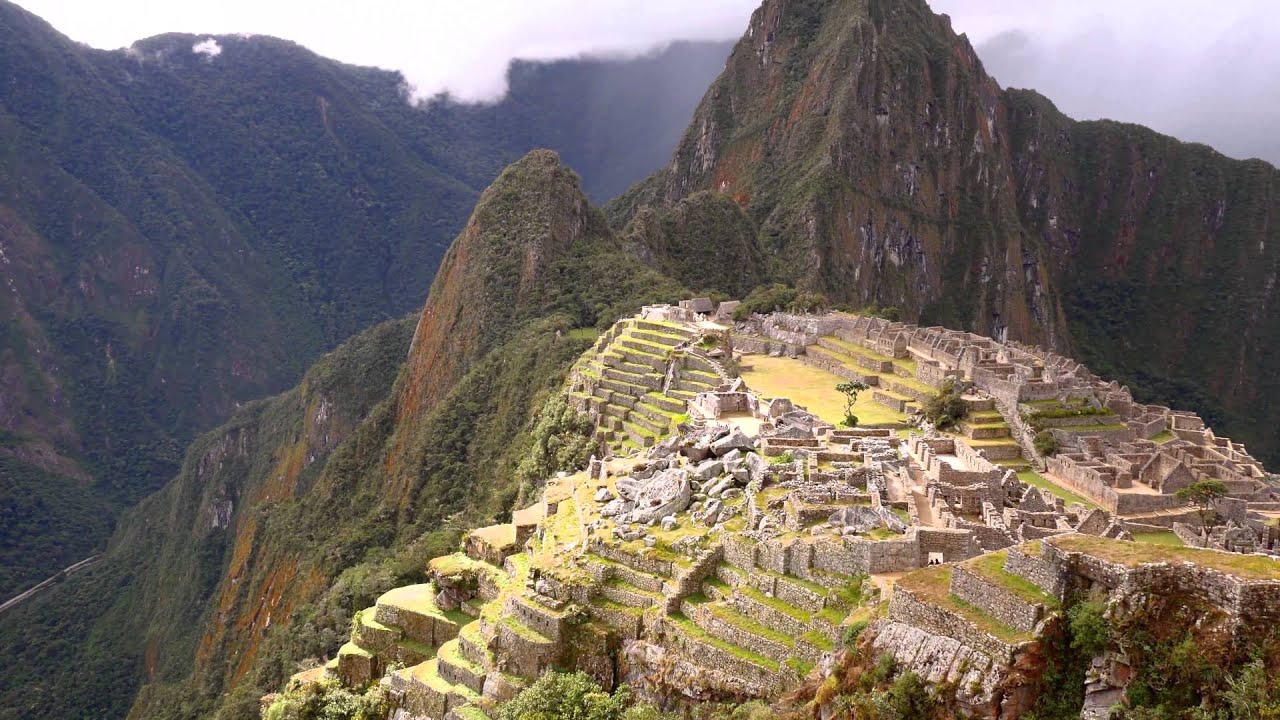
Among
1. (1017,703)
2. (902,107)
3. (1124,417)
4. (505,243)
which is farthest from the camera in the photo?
(902,107)

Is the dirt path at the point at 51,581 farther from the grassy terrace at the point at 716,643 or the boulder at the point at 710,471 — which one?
the grassy terrace at the point at 716,643

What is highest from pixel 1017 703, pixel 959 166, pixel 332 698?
pixel 959 166

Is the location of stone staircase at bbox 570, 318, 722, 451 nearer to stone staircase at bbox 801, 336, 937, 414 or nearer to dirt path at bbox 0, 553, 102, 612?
stone staircase at bbox 801, 336, 937, 414

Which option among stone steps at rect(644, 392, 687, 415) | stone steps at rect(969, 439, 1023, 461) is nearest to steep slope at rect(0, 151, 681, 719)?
stone steps at rect(644, 392, 687, 415)

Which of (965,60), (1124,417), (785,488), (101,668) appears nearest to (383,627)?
(785,488)

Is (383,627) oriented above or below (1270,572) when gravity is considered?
below

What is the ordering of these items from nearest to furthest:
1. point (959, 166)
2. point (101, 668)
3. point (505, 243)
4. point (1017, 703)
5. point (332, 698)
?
point (1017, 703)
point (332, 698)
point (101, 668)
point (505, 243)
point (959, 166)

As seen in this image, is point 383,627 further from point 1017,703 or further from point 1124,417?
point 1124,417
